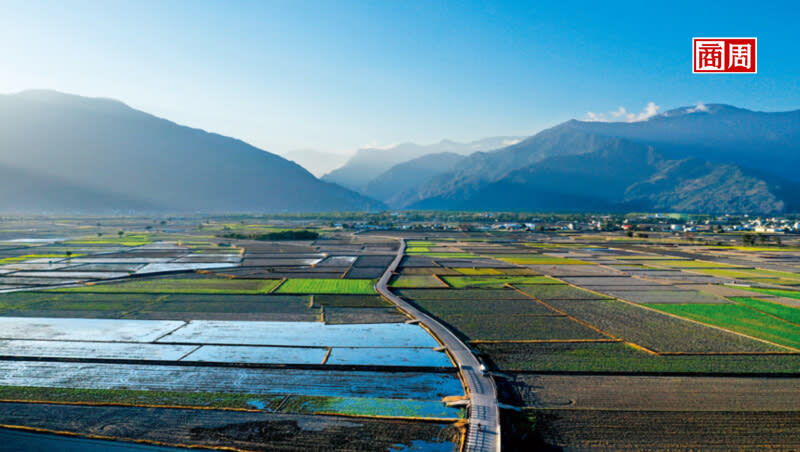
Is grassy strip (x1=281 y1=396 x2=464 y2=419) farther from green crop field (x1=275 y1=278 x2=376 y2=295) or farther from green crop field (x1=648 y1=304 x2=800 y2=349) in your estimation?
green crop field (x1=275 y1=278 x2=376 y2=295)

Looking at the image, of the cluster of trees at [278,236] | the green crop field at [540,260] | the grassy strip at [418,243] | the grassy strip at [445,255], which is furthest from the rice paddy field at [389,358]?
the cluster of trees at [278,236]


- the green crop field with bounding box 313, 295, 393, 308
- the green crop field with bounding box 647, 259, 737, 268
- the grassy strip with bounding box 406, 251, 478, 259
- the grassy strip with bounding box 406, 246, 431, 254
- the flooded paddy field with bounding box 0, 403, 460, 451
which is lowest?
the flooded paddy field with bounding box 0, 403, 460, 451

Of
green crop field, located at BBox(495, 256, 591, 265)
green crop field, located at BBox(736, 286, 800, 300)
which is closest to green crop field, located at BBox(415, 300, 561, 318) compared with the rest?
green crop field, located at BBox(736, 286, 800, 300)

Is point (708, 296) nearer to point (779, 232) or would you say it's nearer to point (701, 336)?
point (701, 336)

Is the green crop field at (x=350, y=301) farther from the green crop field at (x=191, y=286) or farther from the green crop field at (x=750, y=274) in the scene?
the green crop field at (x=750, y=274)

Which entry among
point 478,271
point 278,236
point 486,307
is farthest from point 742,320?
point 278,236
